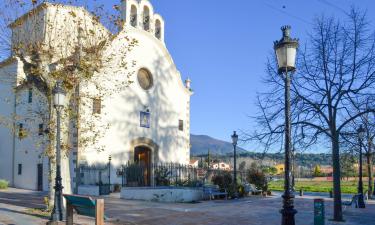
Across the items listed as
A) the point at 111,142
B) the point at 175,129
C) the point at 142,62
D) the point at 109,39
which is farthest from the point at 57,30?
the point at 175,129

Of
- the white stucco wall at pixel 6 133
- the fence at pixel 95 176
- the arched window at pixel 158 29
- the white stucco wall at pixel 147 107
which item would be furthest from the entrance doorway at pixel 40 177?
the arched window at pixel 158 29

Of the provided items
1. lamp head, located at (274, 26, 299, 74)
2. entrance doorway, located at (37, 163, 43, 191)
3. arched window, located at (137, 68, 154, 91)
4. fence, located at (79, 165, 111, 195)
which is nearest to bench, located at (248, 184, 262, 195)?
fence, located at (79, 165, 111, 195)

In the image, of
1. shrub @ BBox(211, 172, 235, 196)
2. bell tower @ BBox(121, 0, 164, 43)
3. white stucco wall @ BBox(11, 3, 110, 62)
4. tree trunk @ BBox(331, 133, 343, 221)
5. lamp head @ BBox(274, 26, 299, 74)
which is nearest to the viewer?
lamp head @ BBox(274, 26, 299, 74)

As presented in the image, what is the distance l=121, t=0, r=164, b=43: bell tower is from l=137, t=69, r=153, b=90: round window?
10.1 ft

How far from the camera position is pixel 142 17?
1145 inches

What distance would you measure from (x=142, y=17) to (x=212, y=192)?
1446 cm

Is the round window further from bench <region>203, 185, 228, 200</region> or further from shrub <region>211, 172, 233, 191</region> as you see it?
bench <region>203, 185, 228, 200</region>

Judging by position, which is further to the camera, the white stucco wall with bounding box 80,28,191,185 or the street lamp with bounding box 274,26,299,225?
the white stucco wall with bounding box 80,28,191,185

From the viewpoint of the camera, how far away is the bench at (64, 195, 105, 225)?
27.0 ft

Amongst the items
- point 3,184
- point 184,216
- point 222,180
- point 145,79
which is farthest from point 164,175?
point 184,216

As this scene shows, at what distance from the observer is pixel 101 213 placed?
27.1 feet

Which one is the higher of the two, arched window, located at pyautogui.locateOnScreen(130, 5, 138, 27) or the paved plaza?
arched window, located at pyautogui.locateOnScreen(130, 5, 138, 27)

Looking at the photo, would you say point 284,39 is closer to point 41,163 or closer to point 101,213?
point 101,213

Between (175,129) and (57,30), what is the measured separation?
618 inches
